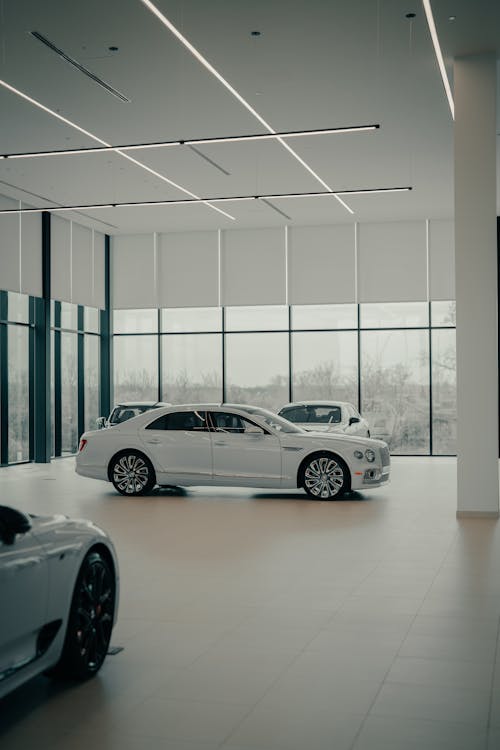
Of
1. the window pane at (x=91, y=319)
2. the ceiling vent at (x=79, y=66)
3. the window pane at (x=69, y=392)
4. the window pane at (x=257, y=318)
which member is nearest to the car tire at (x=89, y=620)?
the ceiling vent at (x=79, y=66)

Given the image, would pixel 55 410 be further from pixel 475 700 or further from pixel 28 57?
pixel 475 700

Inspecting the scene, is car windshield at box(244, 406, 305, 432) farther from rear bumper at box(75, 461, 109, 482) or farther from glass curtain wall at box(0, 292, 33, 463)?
glass curtain wall at box(0, 292, 33, 463)

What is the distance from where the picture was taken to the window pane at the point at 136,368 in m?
23.0

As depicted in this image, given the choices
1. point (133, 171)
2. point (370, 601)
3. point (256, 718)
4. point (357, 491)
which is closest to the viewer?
point (256, 718)

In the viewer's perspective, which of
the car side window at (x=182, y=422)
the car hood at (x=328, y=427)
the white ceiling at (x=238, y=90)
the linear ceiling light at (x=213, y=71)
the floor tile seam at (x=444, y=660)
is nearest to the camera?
the floor tile seam at (x=444, y=660)

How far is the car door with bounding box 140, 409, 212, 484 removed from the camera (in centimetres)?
1267

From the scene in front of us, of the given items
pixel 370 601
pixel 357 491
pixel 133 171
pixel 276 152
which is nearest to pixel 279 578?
pixel 370 601

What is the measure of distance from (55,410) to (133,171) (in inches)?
283

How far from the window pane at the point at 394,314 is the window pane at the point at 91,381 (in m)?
6.84

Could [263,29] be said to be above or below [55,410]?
above

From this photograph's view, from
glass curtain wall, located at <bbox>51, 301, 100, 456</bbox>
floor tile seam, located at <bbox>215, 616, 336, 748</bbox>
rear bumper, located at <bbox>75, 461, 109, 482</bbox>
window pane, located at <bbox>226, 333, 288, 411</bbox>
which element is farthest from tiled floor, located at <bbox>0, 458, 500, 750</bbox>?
window pane, located at <bbox>226, 333, 288, 411</bbox>

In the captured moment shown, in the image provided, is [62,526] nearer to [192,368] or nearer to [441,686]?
[441,686]

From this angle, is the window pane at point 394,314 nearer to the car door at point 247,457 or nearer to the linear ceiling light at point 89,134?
the linear ceiling light at point 89,134

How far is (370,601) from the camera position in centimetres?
642
